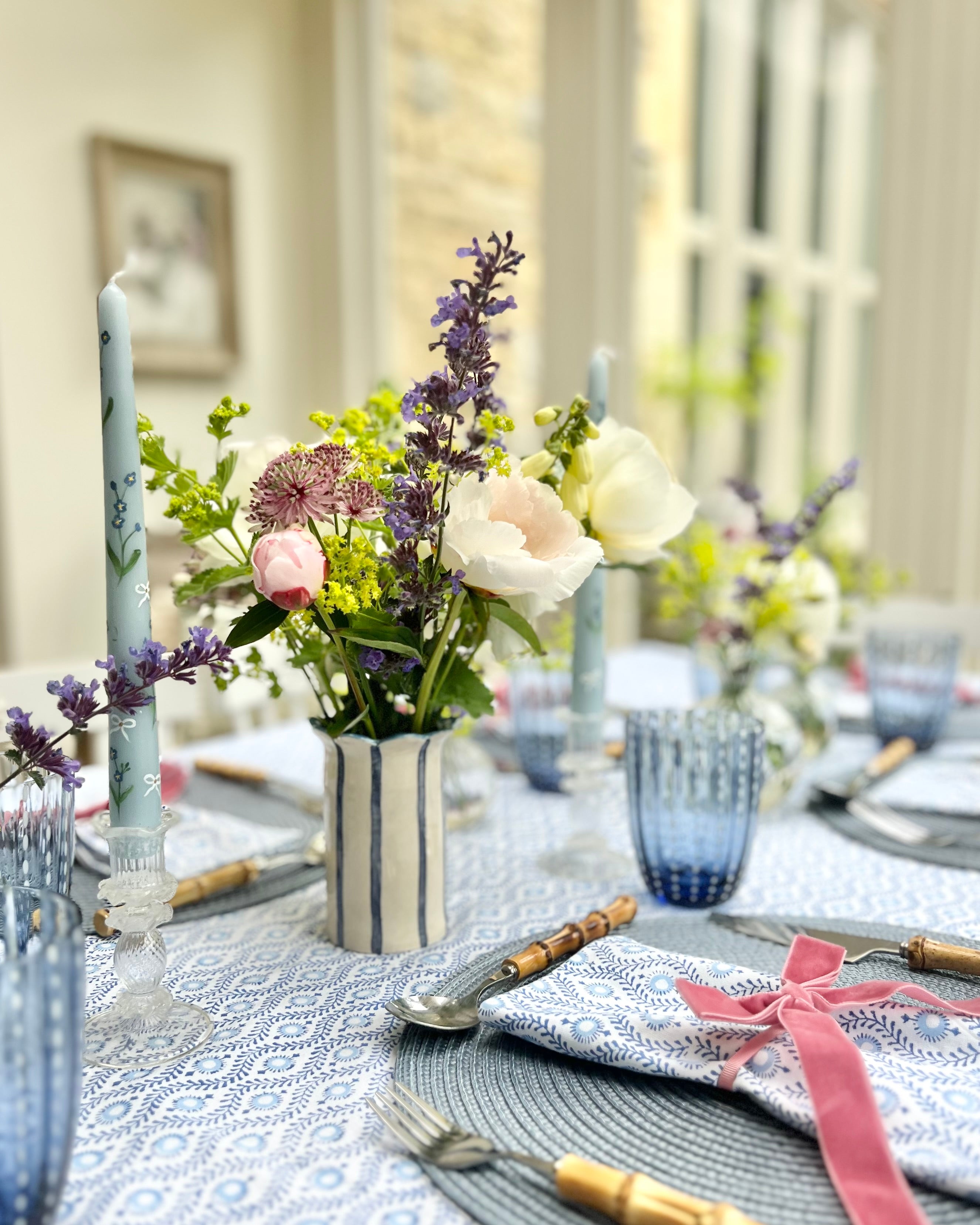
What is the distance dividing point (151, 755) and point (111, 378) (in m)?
0.23

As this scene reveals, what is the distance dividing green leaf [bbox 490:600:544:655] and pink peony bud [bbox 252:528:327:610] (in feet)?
0.44

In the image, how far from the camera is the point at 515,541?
2.06 feet

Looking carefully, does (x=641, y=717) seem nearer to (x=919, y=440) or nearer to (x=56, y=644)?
A: (x=919, y=440)

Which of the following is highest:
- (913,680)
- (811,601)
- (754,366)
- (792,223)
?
(792,223)

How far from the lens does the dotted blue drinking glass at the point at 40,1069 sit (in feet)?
1.31

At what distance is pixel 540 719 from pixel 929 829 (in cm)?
42

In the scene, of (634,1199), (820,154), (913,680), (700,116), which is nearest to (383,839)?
(634,1199)

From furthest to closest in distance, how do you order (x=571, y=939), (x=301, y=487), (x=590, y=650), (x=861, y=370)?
1. (x=861, y=370)
2. (x=590, y=650)
3. (x=571, y=939)
4. (x=301, y=487)

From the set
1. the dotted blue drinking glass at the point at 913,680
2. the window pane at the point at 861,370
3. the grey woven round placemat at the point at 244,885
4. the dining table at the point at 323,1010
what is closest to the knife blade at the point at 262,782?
the grey woven round placemat at the point at 244,885

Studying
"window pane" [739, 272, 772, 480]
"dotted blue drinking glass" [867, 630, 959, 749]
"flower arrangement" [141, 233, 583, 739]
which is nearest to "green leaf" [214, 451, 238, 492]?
"flower arrangement" [141, 233, 583, 739]

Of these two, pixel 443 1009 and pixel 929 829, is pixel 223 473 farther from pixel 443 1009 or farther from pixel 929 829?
pixel 929 829

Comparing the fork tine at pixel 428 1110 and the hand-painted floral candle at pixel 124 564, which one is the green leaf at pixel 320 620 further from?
the fork tine at pixel 428 1110

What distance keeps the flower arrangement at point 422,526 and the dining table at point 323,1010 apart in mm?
179

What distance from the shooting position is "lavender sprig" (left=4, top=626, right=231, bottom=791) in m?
0.57
